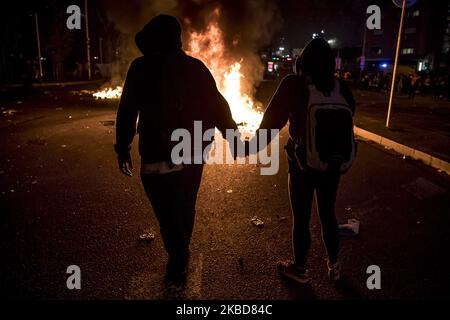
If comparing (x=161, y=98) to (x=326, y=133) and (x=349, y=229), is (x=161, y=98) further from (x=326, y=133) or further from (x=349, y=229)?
(x=349, y=229)

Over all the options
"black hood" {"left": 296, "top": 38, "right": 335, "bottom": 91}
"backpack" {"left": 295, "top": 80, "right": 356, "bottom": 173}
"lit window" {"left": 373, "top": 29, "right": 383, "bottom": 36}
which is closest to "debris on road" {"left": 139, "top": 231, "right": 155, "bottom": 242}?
"backpack" {"left": 295, "top": 80, "right": 356, "bottom": 173}

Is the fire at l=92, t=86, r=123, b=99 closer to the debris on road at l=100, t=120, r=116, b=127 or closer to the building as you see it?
the debris on road at l=100, t=120, r=116, b=127

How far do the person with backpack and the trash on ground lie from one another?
120 cm

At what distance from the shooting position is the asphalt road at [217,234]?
2.92m

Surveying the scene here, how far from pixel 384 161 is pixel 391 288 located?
4556 mm

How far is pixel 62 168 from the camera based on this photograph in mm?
6336

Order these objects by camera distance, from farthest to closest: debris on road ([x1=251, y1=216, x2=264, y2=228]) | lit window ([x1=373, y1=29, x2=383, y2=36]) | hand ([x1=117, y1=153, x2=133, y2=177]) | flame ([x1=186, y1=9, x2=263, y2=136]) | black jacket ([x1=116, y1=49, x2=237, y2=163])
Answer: lit window ([x1=373, y1=29, x2=383, y2=36]) < flame ([x1=186, y1=9, x2=263, y2=136]) < debris on road ([x1=251, y1=216, x2=264, y2=228]) < hand ([x1=117, y1=153, x2=133, y2=177]) < black jacket ([x1=116, y1=49, x2=237, y2=163])

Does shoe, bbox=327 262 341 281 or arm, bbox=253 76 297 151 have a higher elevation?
arm, bbox=253 76 297 151

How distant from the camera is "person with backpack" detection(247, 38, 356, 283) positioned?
254 centimetres

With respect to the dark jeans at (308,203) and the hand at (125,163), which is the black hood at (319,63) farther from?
the hand at (125,163)

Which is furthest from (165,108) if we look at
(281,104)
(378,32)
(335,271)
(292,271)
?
(378,32)

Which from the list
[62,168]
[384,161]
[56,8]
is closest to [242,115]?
[384,161]

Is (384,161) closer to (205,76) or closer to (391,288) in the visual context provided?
(391,288)

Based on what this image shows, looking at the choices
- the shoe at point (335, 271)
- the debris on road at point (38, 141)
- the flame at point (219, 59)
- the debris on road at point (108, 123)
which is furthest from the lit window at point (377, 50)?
the shoe at point (335, 271)
